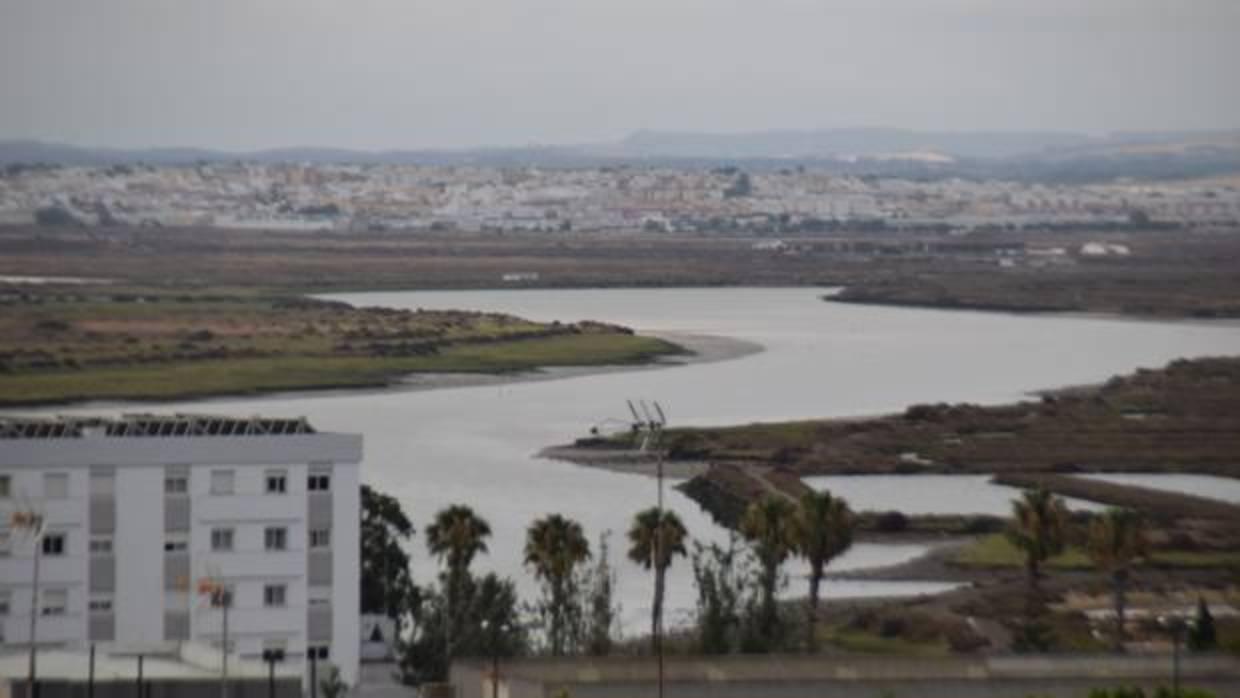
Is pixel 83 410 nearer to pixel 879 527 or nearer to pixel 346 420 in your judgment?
pixel 346 420

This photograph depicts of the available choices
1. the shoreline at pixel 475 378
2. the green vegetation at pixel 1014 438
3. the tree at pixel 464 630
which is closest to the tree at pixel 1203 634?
the tree at pixel 464 630

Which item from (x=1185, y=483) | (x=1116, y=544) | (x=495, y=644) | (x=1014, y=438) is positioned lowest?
(x=1014, y=438)

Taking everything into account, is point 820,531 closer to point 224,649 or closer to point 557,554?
point 557,554

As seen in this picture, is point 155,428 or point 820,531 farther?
point 820,531

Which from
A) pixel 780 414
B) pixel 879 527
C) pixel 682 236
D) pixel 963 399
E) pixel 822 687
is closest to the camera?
pixel 822 687

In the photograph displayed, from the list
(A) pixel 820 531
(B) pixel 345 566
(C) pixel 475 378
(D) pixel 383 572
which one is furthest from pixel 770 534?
(C) pixel 475 378

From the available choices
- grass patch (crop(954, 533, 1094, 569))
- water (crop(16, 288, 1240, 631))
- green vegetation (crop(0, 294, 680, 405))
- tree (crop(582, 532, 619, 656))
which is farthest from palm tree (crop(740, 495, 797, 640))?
green vegetation (crop(0, 294, 680, 405))

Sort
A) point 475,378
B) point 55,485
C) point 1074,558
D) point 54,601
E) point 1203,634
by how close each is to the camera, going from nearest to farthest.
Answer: point 54,601 → point 55,485 → point 1203,634 → point 1074,558 → point 475,378

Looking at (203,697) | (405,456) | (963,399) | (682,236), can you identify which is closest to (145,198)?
(682,236)
